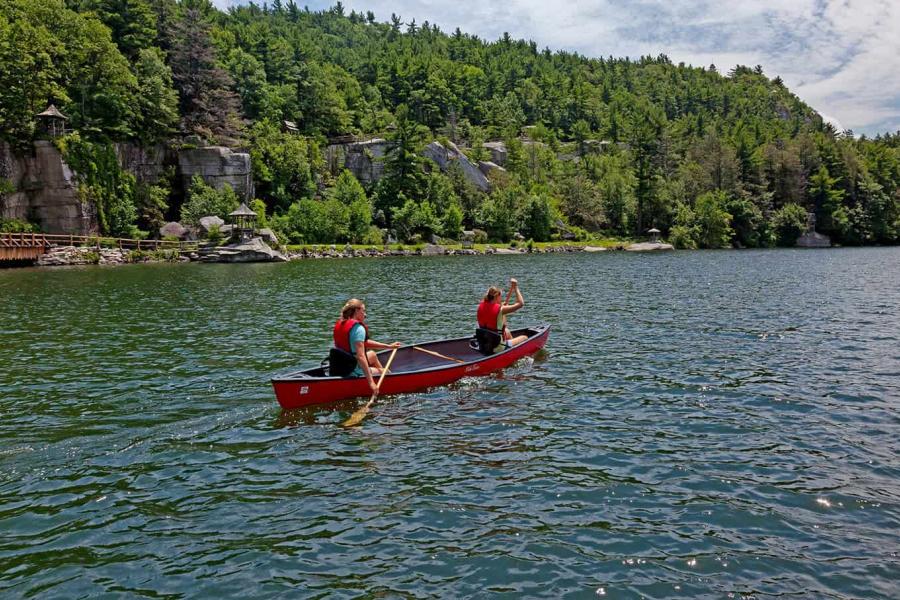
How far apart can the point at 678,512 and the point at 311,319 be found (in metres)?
18.6

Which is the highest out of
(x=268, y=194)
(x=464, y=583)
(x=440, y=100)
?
(x=440, y=100)

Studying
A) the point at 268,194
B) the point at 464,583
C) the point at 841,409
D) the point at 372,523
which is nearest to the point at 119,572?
the point at 372,523

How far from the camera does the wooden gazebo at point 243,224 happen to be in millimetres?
59791

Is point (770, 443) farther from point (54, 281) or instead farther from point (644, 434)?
point (54, 281)

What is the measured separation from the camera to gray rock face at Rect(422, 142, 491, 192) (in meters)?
98.2

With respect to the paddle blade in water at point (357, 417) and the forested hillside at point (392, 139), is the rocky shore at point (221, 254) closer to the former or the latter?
the forested hillside at point (392, 139)

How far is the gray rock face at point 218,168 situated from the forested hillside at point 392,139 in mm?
2711

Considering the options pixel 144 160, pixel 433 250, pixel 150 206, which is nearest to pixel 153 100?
pixel 144 160

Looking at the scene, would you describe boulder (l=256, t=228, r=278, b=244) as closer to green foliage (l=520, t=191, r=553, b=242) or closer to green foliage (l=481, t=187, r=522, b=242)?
green foliage (l=481, t=187, r=522, b=242)

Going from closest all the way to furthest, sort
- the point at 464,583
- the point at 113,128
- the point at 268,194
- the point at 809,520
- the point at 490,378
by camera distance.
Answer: the point at 464,583, the point at 809,520, the point at 490,378, the point at 113,128, the point at 268,194

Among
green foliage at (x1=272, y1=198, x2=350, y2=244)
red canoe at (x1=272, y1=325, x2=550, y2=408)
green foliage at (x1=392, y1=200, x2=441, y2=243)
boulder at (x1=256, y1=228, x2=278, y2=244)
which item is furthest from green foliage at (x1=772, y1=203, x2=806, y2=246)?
red canoe at (x1=272, y1=325, x2=550, y2=408)

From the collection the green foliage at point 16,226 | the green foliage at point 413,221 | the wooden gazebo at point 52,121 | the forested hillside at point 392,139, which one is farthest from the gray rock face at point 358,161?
the green foliage at point 16,226

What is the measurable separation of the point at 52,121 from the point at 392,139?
44308mm

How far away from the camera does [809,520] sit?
820 cm
